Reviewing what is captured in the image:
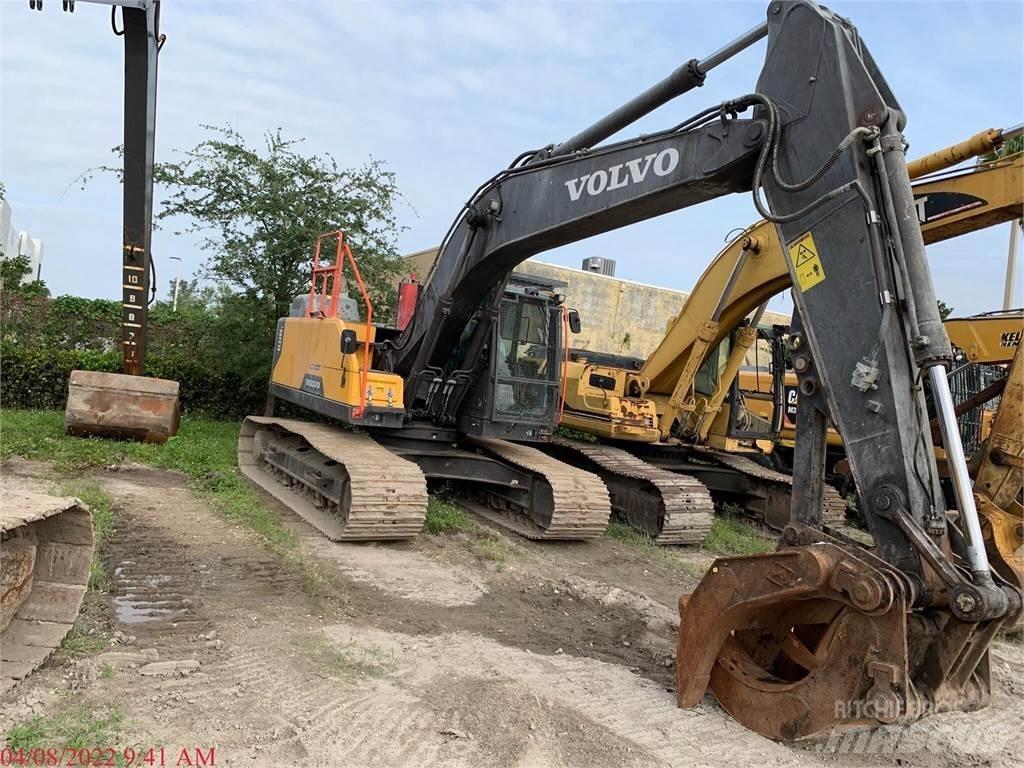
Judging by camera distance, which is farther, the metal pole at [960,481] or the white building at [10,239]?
the white building at [10,239]

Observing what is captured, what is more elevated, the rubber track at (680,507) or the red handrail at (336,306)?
the red handrail at (336,306)

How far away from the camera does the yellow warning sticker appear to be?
3.95 metres

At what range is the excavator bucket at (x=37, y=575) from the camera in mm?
3566

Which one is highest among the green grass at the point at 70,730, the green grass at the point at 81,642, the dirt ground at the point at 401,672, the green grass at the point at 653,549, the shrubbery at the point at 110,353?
the shrubbery at the point at 110,353

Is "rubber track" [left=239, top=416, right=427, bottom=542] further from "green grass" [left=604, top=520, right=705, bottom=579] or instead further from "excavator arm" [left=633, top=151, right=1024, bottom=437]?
"excavator arm" [left=633, top=151, right=1024, bottom=437]

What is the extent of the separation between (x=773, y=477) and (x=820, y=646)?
6151mm

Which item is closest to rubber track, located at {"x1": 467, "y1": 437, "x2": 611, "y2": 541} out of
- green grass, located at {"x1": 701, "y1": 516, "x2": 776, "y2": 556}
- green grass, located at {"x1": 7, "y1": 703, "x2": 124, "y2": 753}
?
green grass, located at {"x1": 701, "y1": 516, "x2": 776, "y2": 556}

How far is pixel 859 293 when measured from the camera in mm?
3730

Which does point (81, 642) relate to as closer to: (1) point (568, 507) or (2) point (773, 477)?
(1) point (568, 507)

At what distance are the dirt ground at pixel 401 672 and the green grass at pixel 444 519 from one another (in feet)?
3.35

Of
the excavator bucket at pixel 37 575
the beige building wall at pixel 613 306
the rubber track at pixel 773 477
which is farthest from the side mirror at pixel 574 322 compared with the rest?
the beige building wall at pixel 613 306

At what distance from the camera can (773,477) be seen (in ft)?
31.2

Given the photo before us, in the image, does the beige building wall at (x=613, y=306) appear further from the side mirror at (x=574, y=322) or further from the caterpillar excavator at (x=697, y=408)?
the side mirror at (x=574, y=322)

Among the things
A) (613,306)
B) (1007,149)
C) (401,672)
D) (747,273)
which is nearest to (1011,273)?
(1007,149)
